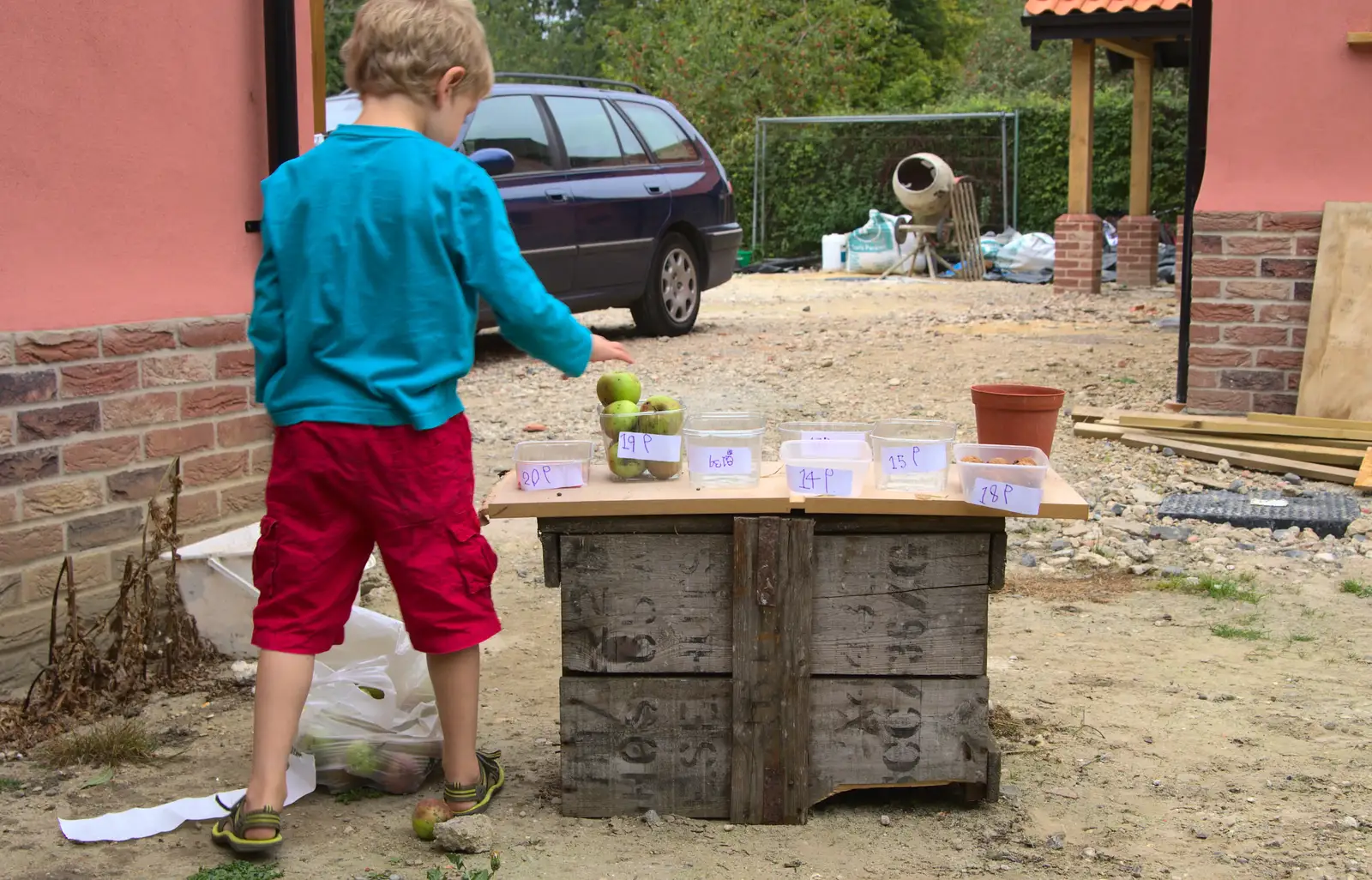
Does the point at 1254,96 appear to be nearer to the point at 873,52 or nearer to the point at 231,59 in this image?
the point at 231,59

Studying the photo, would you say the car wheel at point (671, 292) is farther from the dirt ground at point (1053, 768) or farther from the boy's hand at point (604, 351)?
the boy's hand at point (604, 351)

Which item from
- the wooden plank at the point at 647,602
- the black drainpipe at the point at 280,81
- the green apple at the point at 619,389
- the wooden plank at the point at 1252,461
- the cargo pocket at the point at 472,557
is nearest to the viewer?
the cargo pocket at the point at 472,557

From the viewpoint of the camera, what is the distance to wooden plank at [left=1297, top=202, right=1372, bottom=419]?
6277mm

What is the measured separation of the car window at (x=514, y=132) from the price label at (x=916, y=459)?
6221mm

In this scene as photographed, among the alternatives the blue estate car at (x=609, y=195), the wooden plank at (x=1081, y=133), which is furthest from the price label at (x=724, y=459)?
the wooden plank at (x=1081, y=133)

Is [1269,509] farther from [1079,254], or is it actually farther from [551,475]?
[1079,254]

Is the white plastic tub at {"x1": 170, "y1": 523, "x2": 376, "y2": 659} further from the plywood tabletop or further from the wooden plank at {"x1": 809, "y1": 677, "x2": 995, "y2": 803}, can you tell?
the wooden plank at {"x1": 809, "y1": 677, "x2": 995, "y2": 803}

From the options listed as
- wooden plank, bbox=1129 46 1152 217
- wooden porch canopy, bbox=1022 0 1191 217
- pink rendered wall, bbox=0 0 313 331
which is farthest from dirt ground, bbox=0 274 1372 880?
wooden plank, bbox=1129 46 1152 217

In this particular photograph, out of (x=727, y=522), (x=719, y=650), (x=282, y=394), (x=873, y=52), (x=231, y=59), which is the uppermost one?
(x=873, y=52)

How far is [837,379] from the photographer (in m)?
8.63

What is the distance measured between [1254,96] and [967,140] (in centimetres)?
1450

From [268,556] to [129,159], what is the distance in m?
1.68

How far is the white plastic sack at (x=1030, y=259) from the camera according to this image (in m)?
17.2

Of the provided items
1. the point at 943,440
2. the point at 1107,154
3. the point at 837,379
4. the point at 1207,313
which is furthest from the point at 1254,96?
the point at 1107,154
